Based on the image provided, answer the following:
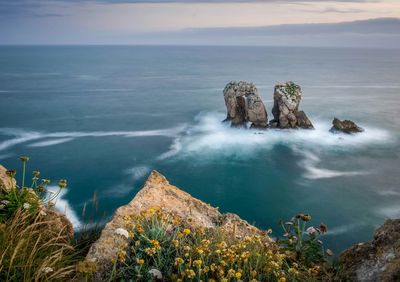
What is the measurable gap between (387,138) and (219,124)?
23680mm

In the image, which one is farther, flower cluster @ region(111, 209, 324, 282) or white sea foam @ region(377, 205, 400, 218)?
white sea foam @ region(377, 205, 400, 218)

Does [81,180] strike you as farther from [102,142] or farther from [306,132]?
[306,132]

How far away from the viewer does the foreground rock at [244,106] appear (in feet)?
A: 179

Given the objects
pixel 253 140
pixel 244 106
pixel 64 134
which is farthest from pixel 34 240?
pixel 64 134

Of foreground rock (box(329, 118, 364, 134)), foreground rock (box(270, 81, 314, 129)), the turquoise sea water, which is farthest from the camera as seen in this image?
foreground rock (box(329, 118, 364, 134))

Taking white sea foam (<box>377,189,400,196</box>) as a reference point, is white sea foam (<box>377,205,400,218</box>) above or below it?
below

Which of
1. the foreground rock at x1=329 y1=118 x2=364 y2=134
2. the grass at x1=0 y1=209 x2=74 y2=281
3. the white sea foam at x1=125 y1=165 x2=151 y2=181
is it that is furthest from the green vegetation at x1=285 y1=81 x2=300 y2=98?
the grass at x1=0 y1=209 x2=74 y2=281

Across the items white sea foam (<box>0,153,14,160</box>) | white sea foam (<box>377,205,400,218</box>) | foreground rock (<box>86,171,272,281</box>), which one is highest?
foreground rock (<box>86,171,272,281</box>)

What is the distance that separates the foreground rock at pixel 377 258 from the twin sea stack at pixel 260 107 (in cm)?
4952

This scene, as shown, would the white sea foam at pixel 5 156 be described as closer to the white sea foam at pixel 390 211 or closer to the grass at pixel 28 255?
the white sea foam at pixel 390 211

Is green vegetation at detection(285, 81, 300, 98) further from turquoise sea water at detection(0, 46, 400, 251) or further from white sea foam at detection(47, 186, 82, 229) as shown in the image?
white sea foam at detection(47, 186, 82, 229)

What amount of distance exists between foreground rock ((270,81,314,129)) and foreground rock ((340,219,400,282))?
49.7 m

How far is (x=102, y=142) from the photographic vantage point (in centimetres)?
5206

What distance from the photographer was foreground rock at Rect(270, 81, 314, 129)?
2127 inches
